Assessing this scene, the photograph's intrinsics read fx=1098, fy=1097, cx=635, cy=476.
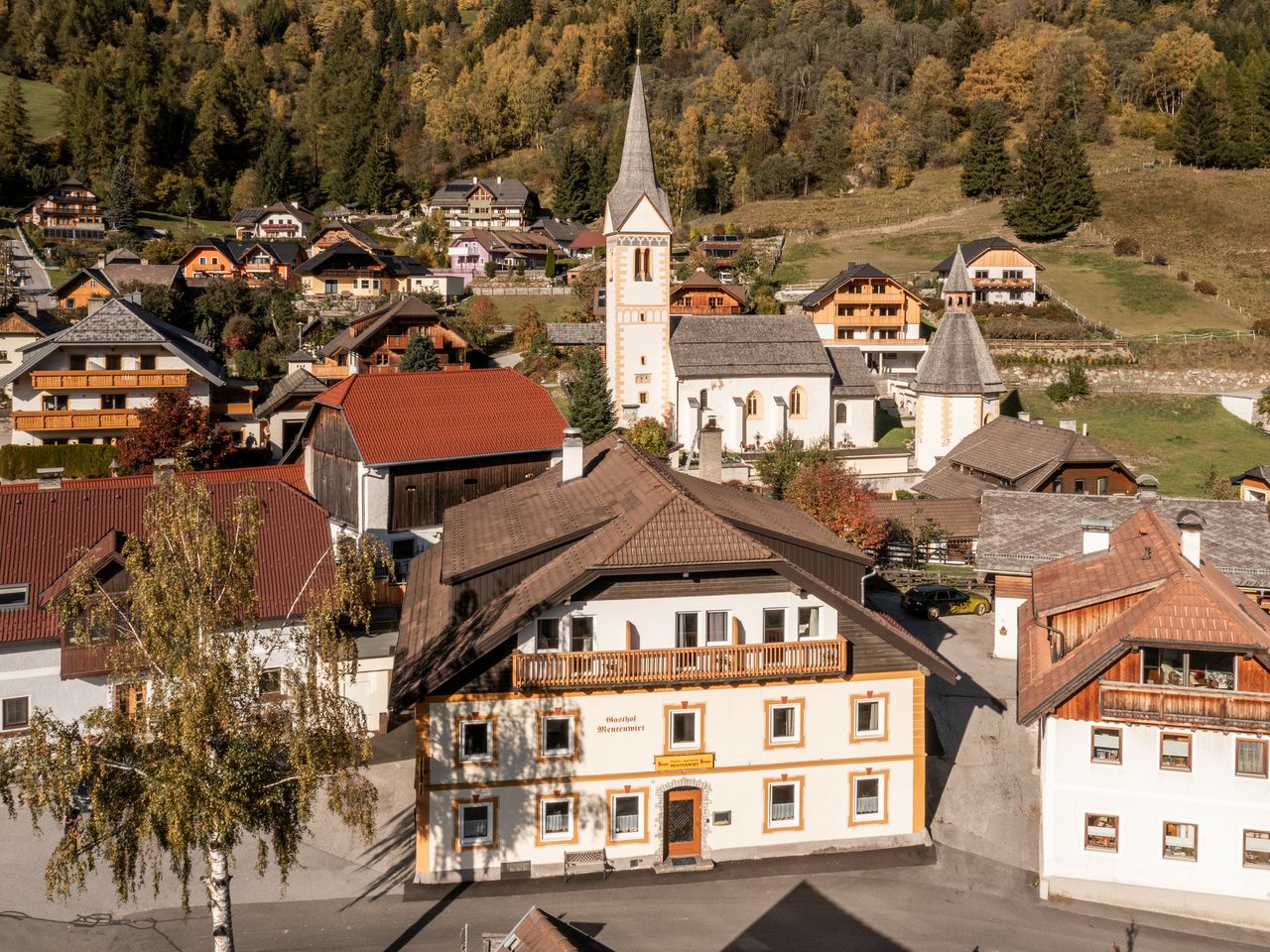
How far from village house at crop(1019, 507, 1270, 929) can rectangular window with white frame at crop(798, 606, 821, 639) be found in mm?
3845

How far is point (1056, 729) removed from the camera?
19.3m

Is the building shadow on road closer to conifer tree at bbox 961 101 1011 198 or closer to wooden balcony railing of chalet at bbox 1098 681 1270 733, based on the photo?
wooden balcony railing of chalet at bbox 1098 681 1270 733

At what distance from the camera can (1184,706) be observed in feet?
61.1

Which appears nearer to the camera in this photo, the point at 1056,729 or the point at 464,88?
the point at 1056,729

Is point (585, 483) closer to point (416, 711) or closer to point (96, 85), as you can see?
point (416, 711)

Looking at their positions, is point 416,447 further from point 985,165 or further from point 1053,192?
point 985,165

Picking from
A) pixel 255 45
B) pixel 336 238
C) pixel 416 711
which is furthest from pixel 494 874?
pixel 255 45

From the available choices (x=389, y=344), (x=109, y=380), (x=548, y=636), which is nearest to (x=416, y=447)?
(x=548, y=636)

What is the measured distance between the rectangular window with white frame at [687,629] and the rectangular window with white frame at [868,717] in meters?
3.20

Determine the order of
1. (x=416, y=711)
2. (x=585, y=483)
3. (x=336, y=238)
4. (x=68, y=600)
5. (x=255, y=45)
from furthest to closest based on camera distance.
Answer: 1. (x=255, y=45)
2. (x=336, y=238)
3. (x=585, y=483)
4. (x=416, y=711)
5. (x=68, y=600)

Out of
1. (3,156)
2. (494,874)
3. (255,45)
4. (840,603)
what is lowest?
(494,874)

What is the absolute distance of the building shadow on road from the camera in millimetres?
17344

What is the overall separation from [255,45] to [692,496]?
166669 mm

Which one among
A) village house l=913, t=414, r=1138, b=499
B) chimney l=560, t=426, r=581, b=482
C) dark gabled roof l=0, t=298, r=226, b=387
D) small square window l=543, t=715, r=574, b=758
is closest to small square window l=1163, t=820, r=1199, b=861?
small square window l=543, t=715, r=574, b=758
